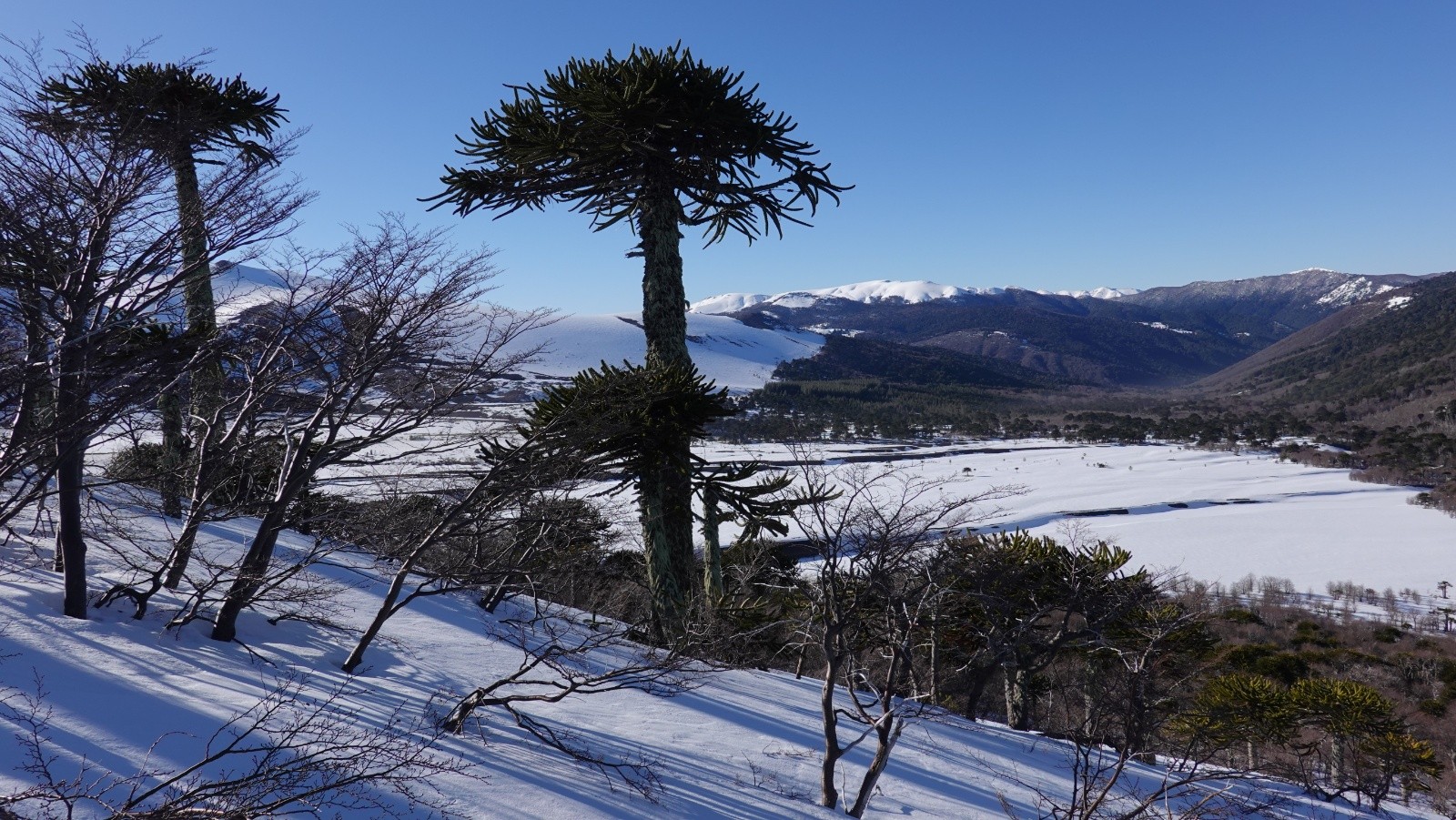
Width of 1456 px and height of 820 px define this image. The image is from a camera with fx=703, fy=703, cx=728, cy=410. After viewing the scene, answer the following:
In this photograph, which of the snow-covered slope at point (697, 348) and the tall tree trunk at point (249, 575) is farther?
the snow-covered slope at point (697, 348)

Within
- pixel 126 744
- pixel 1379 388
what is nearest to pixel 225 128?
pixel 126 744

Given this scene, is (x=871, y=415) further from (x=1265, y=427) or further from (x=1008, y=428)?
(x=1265, y=427)

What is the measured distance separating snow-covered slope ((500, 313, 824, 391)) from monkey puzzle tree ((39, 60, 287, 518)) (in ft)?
320

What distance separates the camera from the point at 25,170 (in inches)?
222

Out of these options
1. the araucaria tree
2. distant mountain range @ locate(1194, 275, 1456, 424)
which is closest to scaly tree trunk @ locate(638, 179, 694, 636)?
the araucaria tree

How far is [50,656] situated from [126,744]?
167 cm

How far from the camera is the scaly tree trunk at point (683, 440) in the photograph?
937 centimetres

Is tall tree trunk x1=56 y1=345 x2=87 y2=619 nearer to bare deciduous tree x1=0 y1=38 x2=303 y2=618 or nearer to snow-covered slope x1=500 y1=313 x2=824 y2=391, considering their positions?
bare deciduous tree x1=0 y1=38 x2=303 y2=618

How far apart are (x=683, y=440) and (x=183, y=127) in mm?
6048

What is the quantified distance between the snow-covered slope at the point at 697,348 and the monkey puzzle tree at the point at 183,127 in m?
97.5

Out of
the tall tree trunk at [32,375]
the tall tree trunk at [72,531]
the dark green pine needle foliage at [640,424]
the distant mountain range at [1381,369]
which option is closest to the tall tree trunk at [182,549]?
the tall tree trunk at [72,531]

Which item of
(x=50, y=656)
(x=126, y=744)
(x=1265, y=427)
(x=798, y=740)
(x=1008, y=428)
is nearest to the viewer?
(x=126, y=744)

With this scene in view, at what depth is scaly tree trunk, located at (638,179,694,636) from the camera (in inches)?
369

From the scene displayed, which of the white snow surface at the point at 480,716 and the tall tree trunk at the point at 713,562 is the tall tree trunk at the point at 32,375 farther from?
the tall tree trunk at the point at 713,562
